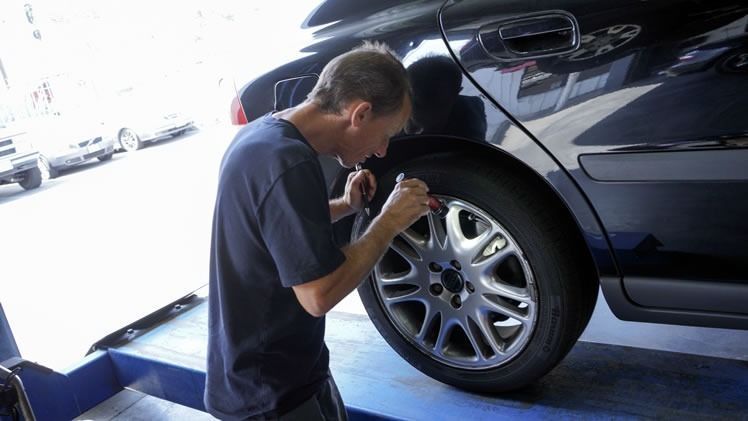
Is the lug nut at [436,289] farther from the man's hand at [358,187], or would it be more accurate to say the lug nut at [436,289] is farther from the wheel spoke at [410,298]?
the man's hand at [358,187]

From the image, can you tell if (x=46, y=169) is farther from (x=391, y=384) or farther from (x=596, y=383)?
(x=596, y=383)

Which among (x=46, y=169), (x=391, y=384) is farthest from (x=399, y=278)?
(x=46, y=169)

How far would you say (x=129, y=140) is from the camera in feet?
Answer: 37.0

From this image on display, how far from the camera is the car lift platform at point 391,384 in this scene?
1746mm

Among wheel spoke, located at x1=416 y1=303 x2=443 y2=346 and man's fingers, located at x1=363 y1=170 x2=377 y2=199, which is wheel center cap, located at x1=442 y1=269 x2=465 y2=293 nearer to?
wheel spoke, located at x1=416 y1=303 x2=443 y2=346

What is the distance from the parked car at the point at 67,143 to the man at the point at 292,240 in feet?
30.2

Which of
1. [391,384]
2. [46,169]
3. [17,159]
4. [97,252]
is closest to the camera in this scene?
[391,384]

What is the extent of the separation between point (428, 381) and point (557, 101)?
3.32 feet

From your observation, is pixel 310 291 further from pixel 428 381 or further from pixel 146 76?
pixel 146 76

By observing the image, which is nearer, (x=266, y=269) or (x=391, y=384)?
(x=266, y=269)

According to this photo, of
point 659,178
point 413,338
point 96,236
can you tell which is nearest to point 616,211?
point 659,178

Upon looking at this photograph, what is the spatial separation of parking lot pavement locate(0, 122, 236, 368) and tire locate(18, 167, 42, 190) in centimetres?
13

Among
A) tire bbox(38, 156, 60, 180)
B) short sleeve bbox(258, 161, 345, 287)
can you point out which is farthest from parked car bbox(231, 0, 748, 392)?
tire bbox(38, 156, 60, 180)

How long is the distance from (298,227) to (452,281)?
0.71 metres
